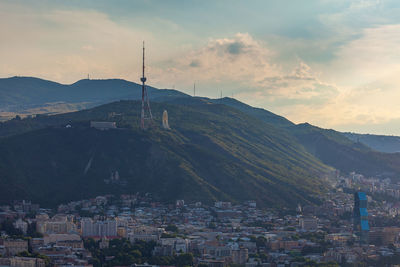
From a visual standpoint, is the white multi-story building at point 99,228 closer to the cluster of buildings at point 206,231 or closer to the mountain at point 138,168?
the cluster of buildings at point 206,231

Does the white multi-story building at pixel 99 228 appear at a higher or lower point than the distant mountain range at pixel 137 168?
lower

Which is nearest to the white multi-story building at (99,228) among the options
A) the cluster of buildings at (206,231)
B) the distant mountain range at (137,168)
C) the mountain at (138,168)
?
the cluster of buildings at (206,231)

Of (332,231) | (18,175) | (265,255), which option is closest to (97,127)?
(18,175)

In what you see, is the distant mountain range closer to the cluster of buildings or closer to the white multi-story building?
the cluster of buildings

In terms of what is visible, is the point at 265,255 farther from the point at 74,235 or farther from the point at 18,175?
the point at 18,175

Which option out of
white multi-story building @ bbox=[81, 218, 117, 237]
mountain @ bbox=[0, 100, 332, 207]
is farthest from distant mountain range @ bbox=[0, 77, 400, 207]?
white multi-story building @ bbox=[81, 218, 117, 237]

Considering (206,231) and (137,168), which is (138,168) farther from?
(206,231)
